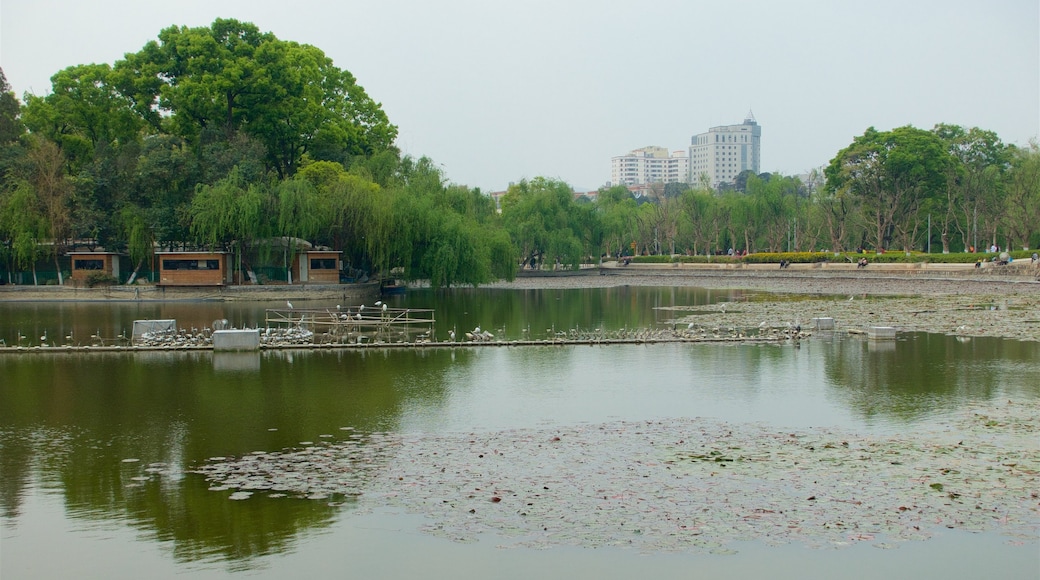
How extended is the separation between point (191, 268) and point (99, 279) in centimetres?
530

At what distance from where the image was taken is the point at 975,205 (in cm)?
6153

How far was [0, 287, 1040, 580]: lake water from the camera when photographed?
9094 millimetres

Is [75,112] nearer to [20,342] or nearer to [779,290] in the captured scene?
[20,342]

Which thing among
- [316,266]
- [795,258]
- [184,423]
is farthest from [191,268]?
[795,258]

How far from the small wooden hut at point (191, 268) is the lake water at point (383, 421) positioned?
16277 mm

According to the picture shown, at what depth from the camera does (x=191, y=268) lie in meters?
48.2

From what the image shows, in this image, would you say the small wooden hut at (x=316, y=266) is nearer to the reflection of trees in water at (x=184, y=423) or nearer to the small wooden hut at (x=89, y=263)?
the small wooden hut at (x=89, y=263)

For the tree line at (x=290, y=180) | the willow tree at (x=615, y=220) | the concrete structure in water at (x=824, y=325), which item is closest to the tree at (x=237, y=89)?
the tree line at (x=290, y=180)

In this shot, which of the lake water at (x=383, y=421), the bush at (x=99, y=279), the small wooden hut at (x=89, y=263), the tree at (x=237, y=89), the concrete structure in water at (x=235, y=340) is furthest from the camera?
the tree at (x=237, y=89)

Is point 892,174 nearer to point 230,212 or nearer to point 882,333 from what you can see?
point 882,333

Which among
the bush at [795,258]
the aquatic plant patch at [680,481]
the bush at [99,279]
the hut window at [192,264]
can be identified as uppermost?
the bush at [795,258]

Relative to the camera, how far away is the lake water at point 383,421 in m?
9.09

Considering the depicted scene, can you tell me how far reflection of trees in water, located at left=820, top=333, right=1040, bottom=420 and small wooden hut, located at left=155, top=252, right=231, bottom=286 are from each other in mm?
33864

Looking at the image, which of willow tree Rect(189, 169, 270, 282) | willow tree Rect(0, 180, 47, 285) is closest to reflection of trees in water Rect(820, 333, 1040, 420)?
willow tree Rect(189, 169, 270, 282)
